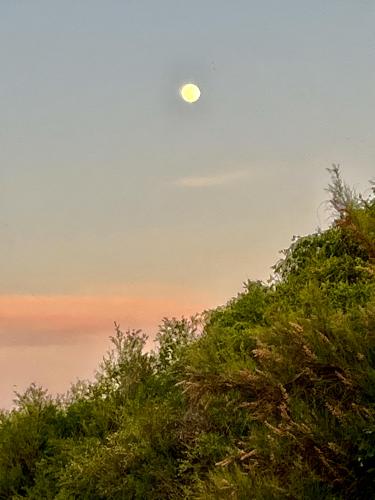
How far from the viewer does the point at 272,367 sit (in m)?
12.8

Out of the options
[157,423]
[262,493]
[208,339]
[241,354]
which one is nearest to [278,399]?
[262,493]

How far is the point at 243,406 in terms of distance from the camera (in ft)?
44.0

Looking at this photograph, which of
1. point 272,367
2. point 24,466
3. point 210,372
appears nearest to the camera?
point 272,367

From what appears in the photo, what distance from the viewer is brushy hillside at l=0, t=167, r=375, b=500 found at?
38.8ft

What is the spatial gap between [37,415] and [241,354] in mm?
9292

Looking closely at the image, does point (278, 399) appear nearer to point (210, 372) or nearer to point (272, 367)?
point (272, 367)

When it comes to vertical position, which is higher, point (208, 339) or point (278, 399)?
point (208, 339)

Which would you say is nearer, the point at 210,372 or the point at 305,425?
the point at 305,425

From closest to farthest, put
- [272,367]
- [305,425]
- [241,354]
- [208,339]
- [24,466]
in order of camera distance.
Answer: [305,425], [272,367], [241,354], [208,339], [24,466]

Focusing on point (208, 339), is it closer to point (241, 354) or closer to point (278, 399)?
point (241, 354)

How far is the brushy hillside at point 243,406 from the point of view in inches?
465

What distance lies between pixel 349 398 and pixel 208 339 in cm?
552

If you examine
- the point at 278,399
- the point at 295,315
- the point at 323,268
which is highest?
the point at 323,268

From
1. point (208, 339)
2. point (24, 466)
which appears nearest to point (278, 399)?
point (208, 339)
